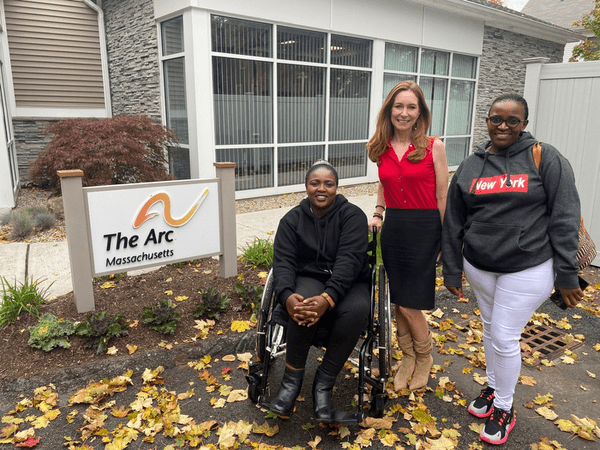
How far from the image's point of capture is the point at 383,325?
2.49 metres

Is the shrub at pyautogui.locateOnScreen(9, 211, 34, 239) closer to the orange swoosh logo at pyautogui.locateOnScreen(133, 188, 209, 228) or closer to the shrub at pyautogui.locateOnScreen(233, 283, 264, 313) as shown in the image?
the orange swoosh logo at pyautogui.locateOnScreen(133, 188, 209, 228)

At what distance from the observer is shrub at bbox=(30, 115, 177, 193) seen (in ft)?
20.5

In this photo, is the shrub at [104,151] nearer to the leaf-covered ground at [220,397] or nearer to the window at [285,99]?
the window at [285,99]

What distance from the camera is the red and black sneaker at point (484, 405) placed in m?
2.56

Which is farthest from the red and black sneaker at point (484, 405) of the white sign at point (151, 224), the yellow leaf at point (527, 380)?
the white sign at point (151, 224)

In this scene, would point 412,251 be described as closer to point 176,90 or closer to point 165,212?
point 165,212

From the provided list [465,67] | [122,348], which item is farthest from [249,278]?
[465,67]

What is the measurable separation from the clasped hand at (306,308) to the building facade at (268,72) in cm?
539

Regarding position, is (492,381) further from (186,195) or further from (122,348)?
(186,195)

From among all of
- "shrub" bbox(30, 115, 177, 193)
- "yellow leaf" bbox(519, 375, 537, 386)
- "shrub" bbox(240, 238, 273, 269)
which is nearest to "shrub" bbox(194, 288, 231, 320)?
"shrub" bbox(240, 238, 273, 269)

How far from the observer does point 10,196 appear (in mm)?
6789

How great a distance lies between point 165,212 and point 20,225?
3.26 m

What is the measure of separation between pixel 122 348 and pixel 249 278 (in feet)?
4.66

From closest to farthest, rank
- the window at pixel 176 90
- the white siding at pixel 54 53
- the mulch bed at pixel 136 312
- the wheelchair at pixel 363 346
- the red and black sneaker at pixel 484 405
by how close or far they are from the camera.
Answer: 1. the wheelchair at pixel 363 346
2. the red and black sneaker at pixel 484 405
3. the mulch bed at pixel 136 312
4. the window at pixel 176 90
5. the white siding at pixel 54 53
